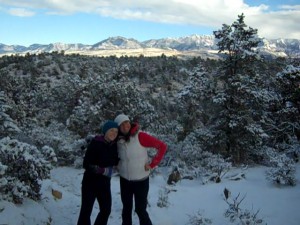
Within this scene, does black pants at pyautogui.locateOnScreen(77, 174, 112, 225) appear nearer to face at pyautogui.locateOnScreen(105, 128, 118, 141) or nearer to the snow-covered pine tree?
face at pyautogui.locateOnScreen(105, 128, 118, 141)

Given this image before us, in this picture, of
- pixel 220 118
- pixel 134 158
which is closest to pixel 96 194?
pixel 134 158

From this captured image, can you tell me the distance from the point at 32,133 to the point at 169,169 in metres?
4.68

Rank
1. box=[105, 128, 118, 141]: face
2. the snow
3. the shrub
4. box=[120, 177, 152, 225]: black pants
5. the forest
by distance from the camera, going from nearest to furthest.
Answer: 1. box=[105, 128, 118, 141]: face
2. box=[120, 177, 152, 225]: black pants
3. the shrub
4. the snow
5. the forest

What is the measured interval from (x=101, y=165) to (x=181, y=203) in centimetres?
392

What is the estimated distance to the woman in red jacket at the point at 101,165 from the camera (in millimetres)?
5391

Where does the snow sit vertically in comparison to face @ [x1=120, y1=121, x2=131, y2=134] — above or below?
below

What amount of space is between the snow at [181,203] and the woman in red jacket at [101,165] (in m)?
1.49

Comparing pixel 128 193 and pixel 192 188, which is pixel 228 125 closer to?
pixel 192 188

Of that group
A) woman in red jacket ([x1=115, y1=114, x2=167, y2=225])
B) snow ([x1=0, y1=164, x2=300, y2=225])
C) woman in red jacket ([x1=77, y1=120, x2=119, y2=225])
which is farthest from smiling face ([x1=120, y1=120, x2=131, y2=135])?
snow ([x1=0, y1=164, x2=300, y2=225])

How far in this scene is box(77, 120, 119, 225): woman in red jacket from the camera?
17.7ft

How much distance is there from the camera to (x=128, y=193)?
18.8 feet

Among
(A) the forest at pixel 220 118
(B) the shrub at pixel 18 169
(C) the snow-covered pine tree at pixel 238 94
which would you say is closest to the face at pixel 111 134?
(B) the shrub at pixel 18 169

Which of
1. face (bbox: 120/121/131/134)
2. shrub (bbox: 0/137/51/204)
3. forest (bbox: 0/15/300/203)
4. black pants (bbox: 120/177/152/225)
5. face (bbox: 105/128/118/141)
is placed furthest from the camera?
forest (bbox: 0/15/300/203)

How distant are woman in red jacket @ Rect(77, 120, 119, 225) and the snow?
149 cm
